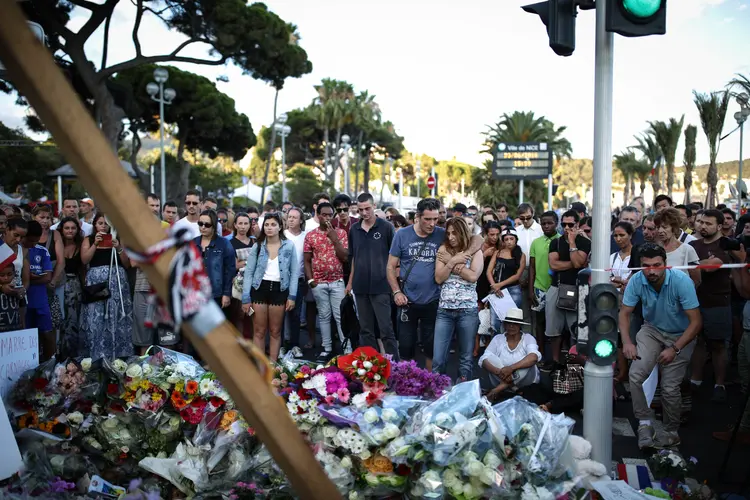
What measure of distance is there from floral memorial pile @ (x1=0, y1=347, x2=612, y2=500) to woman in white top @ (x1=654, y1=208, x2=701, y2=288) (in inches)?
142

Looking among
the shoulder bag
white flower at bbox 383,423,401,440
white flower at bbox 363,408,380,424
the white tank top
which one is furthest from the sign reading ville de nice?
white flower at bbox 383,423,401,440

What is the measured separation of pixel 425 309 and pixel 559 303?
2073mm

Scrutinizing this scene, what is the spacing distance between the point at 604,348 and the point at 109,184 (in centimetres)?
348

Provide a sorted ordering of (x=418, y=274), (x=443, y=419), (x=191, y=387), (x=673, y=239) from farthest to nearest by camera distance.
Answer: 1. (x=418, y=274)
2. (x=673, y=239)
3. (x=191, y=387)
4. (x=443, y=419)

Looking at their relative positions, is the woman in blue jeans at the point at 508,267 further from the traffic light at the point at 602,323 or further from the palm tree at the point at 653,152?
the palm tree at the point at 653,152

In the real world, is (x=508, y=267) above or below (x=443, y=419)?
above

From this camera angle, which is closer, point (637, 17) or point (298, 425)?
point (298, 425)

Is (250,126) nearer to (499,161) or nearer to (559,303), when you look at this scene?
(499,161)

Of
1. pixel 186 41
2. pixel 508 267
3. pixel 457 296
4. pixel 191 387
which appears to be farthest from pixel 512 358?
pixel 186 41

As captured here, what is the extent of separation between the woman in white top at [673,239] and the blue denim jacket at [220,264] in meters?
4.91

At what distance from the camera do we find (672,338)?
572 centimetres

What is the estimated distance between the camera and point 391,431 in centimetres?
365

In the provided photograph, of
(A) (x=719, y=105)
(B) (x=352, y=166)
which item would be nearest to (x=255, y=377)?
(A) (x=719, y=105)

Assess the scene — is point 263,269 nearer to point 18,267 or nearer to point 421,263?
point 421,263
